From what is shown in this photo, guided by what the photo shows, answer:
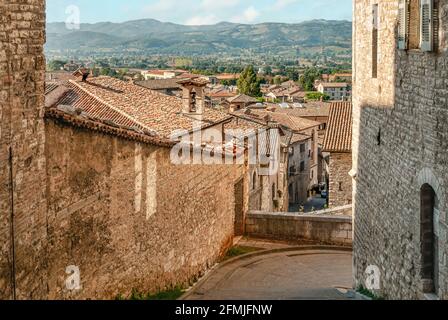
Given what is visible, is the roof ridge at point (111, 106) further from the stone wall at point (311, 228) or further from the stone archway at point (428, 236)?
the stone archway at point (428, 236)

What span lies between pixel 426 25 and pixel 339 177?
82.0 ft

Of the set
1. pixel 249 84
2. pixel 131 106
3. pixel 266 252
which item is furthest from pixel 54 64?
pixel 249 84

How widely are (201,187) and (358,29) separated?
5525 mm

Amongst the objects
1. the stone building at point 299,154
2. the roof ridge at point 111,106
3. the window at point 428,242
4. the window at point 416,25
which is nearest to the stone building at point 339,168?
the roof ridge at point 111,106

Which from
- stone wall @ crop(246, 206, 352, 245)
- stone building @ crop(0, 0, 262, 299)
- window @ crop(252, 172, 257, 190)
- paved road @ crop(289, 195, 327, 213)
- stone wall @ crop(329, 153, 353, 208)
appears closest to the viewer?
stone building @ crop(0, 0, 262, 299)

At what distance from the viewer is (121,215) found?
11.7m

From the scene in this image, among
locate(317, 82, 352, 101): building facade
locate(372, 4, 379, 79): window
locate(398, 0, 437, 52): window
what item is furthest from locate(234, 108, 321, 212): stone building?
locate(317, 82, 352, 101): building facade

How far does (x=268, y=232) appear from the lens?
818 inches

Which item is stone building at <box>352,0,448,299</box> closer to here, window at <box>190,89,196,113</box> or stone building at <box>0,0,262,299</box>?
stone building at <box>0,0,262,299</box>

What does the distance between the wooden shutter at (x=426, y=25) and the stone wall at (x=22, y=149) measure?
16.6 ft

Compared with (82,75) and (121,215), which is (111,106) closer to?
(82,75)

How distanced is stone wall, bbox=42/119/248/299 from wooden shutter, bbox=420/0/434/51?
16.7ft

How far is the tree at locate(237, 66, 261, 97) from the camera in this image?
113125 millimetres
